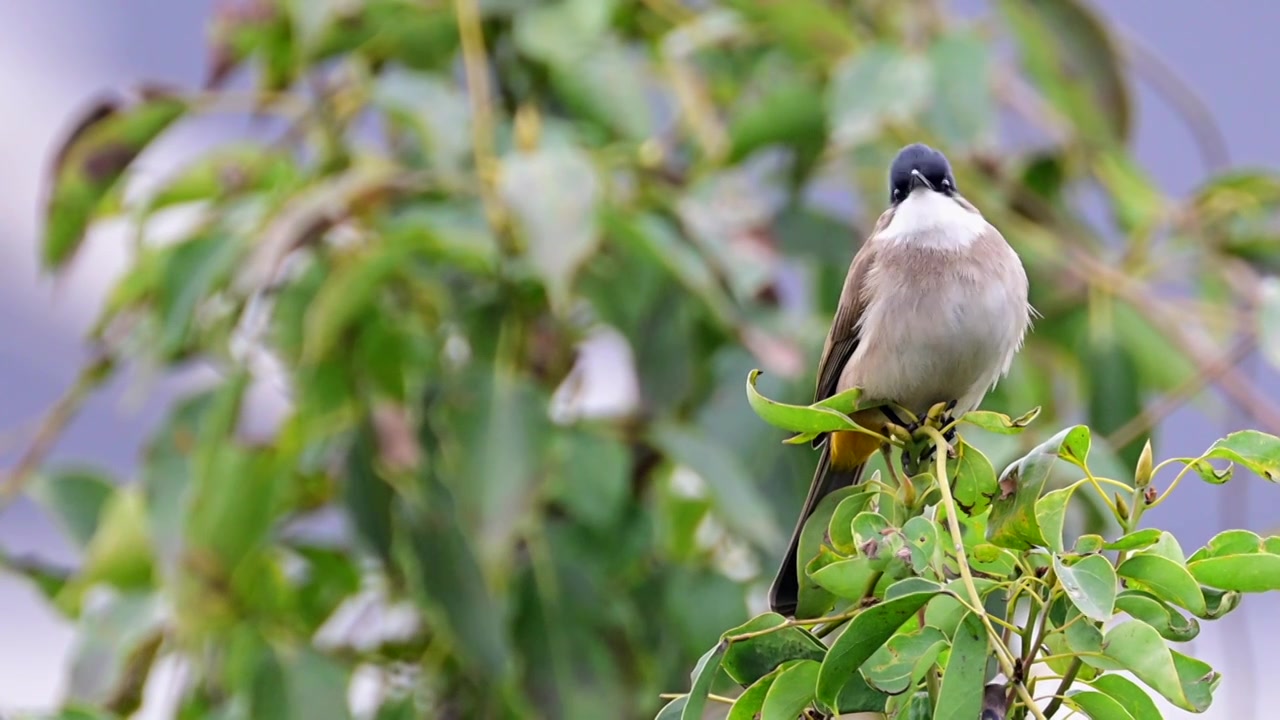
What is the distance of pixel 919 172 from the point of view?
116 inches

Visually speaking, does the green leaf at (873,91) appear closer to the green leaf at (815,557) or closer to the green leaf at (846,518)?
the green leaf at (815,557)

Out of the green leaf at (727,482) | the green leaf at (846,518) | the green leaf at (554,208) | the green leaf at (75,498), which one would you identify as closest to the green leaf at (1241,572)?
the green leaf at (846,518)

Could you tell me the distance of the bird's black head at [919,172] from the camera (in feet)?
9.71

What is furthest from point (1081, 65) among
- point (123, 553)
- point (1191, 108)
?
point (123, 553)

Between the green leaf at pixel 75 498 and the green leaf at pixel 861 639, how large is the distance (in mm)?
2793

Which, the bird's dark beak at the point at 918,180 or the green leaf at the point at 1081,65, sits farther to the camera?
the green leaf at the point at 1081,65

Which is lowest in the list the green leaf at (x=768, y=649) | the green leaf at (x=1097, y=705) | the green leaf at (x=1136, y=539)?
the green leaf at (x=1097, y=705)

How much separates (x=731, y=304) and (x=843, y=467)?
2.16 ft

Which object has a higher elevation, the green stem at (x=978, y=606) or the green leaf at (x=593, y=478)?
the green stem at (x=978, y=606)

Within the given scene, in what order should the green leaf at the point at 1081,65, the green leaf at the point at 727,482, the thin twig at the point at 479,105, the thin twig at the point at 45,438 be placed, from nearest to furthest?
the green leaf at the point at 727,482
the thin twig at the point at 479,105
the thin twig at the point at 45,438
the green leaf at the point at 1081,65

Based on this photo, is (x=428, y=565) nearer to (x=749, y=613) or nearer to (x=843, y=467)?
(x=749, y=613)

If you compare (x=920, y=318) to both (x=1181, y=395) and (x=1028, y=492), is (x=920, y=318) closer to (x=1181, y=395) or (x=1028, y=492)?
(x=1181, y=395)

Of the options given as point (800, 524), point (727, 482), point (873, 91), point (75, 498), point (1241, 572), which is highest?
point (1241, 572)

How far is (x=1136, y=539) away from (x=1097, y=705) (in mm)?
157
